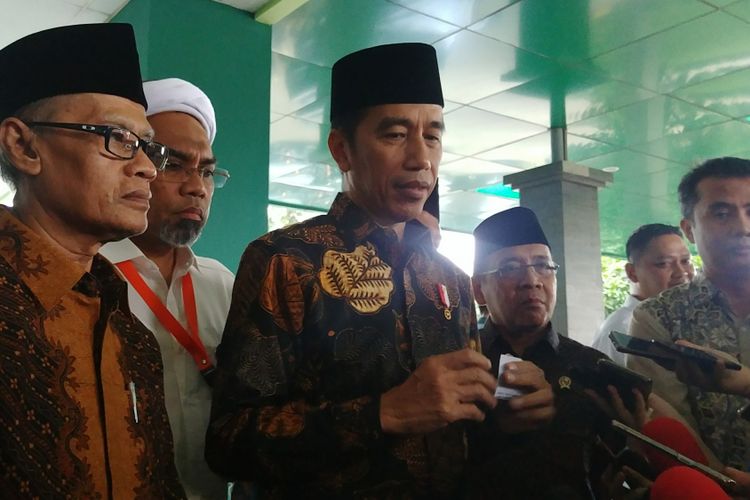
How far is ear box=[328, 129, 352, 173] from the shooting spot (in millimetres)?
1482

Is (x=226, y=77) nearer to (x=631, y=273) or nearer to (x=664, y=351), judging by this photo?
(x=631, y=273)

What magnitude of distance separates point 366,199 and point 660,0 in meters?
3.24

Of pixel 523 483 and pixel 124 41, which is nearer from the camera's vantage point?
pixel 124 41

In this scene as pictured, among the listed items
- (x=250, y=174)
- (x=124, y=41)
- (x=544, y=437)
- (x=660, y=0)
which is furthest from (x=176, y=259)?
(x=660, y=0)

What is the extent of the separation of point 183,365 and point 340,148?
61 centimetres

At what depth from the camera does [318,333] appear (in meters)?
1.30

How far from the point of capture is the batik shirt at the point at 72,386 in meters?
1.02

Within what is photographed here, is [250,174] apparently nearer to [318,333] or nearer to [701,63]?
[318,333]

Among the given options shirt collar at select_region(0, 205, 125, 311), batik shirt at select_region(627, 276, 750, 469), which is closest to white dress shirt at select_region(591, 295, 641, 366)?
batik shirt at select_region(627, 276, 750, 469)

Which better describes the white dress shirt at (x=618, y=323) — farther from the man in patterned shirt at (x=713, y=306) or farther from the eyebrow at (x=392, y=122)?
the eyebrow at (x=392, y=122)

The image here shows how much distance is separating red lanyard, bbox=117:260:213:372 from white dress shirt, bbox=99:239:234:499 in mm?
14

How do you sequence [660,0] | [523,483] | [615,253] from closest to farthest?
[523,483]
[660,0]
[615,253]

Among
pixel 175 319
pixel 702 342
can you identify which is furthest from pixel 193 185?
pixel 702 342

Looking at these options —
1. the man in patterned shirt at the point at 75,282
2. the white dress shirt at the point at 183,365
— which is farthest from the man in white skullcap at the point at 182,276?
the man in patterned shirt at the point at 75,282
